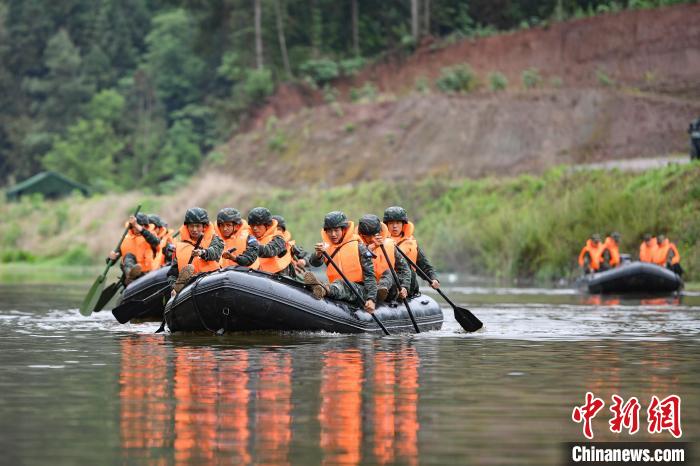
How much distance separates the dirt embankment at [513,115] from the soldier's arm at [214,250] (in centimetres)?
3986

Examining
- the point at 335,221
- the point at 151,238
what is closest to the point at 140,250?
the point at 151,238

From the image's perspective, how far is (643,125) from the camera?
60438 mm

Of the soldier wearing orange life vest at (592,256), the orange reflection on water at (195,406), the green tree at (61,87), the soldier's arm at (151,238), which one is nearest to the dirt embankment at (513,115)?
the soldier wearing orange life vest at (592,256)

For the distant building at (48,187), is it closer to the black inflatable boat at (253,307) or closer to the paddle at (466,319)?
the paddle at (466,319)

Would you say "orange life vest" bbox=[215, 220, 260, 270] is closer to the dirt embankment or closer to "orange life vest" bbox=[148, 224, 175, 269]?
"orange life vest" bbox=[148, 224, 175, 269]

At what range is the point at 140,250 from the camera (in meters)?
25.7

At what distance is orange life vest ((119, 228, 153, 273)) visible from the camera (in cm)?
2558

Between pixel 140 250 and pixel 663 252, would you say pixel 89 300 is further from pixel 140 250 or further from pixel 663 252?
pixel 663 252

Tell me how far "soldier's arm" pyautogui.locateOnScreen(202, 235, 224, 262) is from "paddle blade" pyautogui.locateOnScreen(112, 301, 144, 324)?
152 inches

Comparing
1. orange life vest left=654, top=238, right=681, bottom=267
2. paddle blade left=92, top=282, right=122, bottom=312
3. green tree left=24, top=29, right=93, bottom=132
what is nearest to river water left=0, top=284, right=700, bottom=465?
paddle blade left=92, top=282, right=122, bottom=312

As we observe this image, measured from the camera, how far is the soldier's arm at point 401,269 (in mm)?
20844

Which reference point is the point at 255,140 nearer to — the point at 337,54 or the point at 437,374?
the point at 337,54

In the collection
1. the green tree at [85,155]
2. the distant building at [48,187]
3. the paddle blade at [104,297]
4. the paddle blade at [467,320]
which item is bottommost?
the paddle blade at [467,320]

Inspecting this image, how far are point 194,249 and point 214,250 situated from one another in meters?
0.63
